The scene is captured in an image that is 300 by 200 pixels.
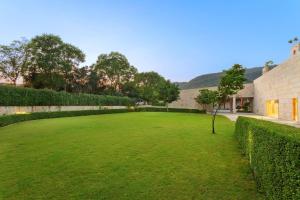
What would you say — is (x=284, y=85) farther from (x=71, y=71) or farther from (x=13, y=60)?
(x=71, y=71)

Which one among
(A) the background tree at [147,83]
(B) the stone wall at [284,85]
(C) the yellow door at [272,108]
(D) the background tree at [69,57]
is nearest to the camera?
(B) the stone wall at [284,85]

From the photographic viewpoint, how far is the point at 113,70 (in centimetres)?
6581

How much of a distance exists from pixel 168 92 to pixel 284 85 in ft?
102

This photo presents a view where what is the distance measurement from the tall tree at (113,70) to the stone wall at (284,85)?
42.8 metres

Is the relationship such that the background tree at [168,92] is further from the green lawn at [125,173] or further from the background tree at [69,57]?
the green lawn at [125,173]

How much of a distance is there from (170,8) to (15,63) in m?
28.9

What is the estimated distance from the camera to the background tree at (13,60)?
126ft

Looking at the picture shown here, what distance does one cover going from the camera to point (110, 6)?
22.9 metres

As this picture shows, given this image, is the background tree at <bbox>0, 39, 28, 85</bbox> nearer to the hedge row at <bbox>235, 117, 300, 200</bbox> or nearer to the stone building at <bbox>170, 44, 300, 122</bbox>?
the stone building at <bbox>170, 44, 300, 122</bbox>

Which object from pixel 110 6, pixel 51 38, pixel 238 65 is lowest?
pixel 238 65

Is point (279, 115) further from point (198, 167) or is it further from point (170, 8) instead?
point (198, 167)

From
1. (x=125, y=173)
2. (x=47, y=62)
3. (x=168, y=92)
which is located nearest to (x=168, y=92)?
(x=168, y=92)

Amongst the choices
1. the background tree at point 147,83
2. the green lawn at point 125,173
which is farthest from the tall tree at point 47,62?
the green lawn at point 125,173

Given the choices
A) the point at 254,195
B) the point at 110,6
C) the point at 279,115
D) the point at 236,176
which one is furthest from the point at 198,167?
the point at 279,115
